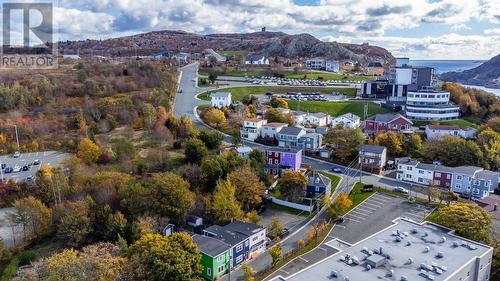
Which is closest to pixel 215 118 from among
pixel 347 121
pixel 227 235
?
pixel 347 121

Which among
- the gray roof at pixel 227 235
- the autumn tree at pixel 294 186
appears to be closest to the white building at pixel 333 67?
the autumn tree at pixel 294 186

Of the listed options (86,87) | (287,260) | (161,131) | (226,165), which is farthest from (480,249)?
(86,87)

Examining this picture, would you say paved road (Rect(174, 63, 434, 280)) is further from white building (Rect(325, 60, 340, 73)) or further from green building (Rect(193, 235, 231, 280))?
white building (Rect(325, 60, 340, 73))

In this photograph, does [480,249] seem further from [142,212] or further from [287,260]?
[142,212]

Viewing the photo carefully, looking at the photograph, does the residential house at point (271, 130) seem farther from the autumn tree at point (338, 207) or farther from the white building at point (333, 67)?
the white building at point (333, 67)

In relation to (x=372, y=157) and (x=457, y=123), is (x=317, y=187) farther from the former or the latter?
(x=457, y=123)

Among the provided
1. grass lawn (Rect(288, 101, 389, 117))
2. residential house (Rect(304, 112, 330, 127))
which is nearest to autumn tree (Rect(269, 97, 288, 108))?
grass lawn (Rect(288, 101, 389, 117))
